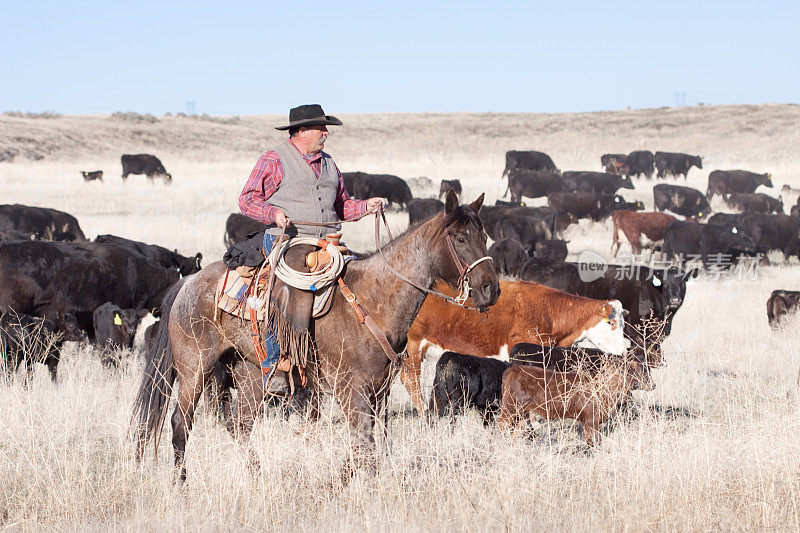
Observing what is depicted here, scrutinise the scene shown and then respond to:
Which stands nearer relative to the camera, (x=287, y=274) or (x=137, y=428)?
(x=287, y=274)

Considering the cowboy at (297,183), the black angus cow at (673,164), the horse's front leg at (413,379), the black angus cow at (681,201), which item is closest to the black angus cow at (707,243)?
the black angus cow at (681,201)

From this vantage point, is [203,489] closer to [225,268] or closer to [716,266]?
[225,268]

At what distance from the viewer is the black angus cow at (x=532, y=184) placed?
30.7 m

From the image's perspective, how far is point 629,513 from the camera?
14.9 feet

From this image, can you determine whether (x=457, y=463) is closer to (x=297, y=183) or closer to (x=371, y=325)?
(x=371, y=325)

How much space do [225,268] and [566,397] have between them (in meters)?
2.85

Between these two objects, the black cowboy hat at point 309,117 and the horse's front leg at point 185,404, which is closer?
the black cowboy hat at point 309,117

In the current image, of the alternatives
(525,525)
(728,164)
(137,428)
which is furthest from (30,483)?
(728,164)

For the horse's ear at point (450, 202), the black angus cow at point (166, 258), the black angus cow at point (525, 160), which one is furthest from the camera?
the black angus cow at point (525, 160)

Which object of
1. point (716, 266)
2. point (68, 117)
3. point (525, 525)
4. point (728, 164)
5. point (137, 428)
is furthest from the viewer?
point (68, 117)

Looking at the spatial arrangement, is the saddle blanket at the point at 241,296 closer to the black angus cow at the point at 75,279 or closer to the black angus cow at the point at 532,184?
the black angus cow at the point at 75,279

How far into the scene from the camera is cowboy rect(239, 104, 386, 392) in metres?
5.45

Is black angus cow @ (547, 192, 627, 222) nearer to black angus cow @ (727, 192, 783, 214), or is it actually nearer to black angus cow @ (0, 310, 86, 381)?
black angus cow @ (727, 192, 783, 214)

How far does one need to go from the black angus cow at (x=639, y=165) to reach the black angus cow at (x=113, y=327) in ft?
121
